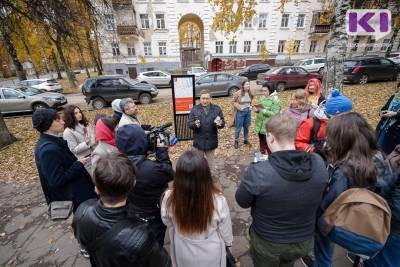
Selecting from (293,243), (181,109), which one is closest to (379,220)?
(293,243)

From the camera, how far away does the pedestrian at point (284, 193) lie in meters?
1.31

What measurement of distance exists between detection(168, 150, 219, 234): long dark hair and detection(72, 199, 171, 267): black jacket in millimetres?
267

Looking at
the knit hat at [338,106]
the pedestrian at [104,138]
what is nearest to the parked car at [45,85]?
the pedestrian at [104,138]

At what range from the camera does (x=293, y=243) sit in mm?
1491

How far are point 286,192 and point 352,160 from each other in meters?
0.66

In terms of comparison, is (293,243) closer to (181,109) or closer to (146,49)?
(181,109)

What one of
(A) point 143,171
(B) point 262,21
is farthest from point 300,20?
(A) point 143,171

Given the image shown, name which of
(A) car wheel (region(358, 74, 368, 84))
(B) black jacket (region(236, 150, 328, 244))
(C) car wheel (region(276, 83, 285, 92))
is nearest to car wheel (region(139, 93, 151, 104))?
(C) car wheel (region(276, 83, 285, 92))

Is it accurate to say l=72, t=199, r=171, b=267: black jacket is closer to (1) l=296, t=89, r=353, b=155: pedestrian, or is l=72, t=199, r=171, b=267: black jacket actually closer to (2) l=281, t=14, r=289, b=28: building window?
(1) l=296, t=89, r=353, b=155: pedestrian

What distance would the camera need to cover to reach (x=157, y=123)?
306 inches

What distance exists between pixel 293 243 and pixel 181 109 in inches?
164

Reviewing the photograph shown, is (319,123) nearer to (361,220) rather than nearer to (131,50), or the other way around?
(361,220)

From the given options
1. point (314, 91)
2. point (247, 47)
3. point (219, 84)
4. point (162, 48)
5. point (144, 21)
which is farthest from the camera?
point (247, 47)

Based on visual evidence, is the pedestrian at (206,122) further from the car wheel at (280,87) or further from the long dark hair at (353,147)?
the car wheel at (280,87)
